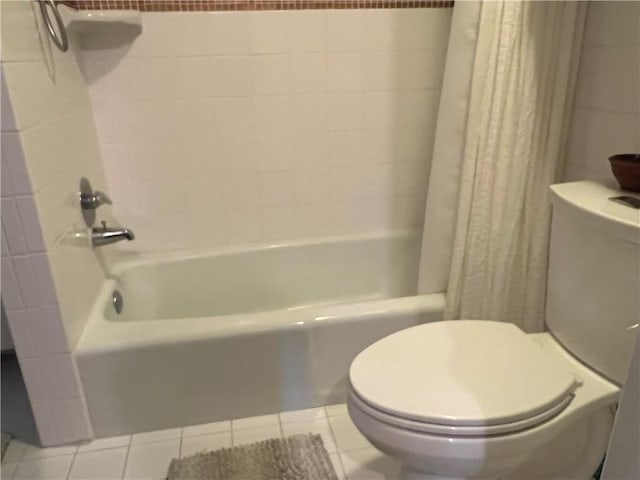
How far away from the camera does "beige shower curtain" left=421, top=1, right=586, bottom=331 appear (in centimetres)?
138

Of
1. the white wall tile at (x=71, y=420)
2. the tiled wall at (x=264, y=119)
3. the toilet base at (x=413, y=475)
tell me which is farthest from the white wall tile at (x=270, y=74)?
the toilet base at (x=413, y=475)

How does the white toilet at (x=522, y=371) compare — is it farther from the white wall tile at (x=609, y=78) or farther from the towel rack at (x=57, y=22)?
the towel rack at (x=57, y=22)

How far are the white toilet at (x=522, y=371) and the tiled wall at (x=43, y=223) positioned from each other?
0.81 metres

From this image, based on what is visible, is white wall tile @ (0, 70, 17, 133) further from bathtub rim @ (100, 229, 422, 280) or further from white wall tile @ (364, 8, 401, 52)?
white wall tile @ (364, 8, 401, 52)

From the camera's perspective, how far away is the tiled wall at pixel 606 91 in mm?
1387

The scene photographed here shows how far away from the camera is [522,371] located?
1096 mm

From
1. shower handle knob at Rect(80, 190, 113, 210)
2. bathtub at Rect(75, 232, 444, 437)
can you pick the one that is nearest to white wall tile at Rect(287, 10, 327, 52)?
shower handle knob at Rect(80, 190, 113, 210)

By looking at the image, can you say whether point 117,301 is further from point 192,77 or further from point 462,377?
point 462,377

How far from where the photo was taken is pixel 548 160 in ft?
5.01

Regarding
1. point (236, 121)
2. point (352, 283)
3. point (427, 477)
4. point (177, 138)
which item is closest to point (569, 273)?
point (427, 477)

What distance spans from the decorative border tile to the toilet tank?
97 centimetres

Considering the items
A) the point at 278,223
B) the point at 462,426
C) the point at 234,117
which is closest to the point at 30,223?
the point at 234,117

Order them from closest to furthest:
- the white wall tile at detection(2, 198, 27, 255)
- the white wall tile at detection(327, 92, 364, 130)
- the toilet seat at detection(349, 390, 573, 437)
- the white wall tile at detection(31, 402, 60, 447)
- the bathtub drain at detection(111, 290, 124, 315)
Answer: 1. the toilet seat at detection(349, 390, 573, 437)
2. the white wall tile at detection(2, 198, 27, 255)
3. the white wall tile at detection(31, 402, 60, 447)
4. the bathtub drain at detection(111, 290, 124, 315)
5. the white wall tile at detection(327, 92, 364, 130)

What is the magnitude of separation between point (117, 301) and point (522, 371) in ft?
4.23
